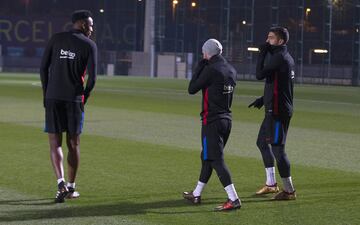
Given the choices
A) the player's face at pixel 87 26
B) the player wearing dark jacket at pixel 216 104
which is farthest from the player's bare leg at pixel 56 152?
the player wearing dark jacket at pixel 216 104

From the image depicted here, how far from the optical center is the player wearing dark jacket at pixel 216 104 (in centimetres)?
980

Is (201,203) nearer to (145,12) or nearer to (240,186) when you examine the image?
(240,186)

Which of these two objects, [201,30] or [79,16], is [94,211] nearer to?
[79,16]

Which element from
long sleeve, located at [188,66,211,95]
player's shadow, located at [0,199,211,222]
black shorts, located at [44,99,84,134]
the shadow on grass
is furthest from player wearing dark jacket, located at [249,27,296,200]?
black shorts, located at [44,99,84,134]

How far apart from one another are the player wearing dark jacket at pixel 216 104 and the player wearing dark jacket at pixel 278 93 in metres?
0.84

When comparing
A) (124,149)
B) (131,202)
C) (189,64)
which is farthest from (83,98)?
(189,64)

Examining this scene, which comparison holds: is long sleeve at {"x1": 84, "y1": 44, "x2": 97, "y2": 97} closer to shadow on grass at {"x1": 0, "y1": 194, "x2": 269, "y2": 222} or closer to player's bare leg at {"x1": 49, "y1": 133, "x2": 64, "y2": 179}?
player's bare leg at {"x1": 49, "y1": 133, "x2": 64, "y2": 179}

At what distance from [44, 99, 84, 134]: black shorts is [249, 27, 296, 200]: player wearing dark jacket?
212cm

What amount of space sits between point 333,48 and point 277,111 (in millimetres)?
55619

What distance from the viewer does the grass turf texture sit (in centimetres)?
959

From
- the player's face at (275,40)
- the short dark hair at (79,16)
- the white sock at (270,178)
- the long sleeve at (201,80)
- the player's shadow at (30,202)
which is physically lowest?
the player's shadow at (30,202)

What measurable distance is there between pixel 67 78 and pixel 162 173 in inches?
123

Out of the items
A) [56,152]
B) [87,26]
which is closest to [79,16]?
[87,26]

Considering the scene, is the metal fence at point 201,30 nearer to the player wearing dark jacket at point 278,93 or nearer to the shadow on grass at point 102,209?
the player wearing dark jacket at point 278,93
